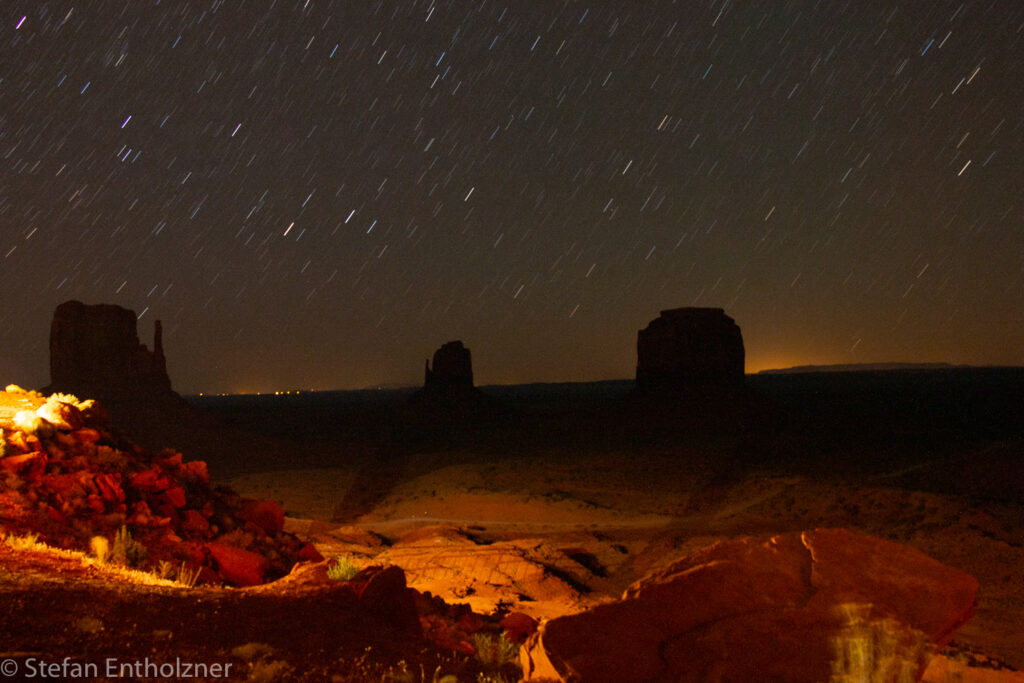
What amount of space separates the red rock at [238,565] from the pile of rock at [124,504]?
0.05 feet

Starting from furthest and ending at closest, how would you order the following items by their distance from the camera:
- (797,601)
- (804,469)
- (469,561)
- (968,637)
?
(804,469) < (469,561) < (968,637) < (797,601)

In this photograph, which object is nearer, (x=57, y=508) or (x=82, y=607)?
(x=82, y=607)

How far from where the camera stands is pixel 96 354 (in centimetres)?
8125

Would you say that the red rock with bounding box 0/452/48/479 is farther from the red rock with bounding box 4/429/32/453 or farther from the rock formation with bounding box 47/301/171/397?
the rock formation with bounding box 47/301/171/397

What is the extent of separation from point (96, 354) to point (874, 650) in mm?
94595

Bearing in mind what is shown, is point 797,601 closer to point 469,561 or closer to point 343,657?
point 343,657

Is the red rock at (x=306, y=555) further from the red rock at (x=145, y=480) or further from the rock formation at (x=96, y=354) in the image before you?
the rock formation at (x=96, y=354)

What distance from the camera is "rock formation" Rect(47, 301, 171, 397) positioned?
262 feet

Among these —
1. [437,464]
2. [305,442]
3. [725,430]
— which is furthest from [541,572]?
[305,442]

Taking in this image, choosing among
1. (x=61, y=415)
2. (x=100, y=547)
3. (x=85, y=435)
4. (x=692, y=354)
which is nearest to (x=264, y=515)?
(x=85, y=435)

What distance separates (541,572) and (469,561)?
6.62 feet

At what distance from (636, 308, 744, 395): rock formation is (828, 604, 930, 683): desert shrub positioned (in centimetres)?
7091

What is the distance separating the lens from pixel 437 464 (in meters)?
44.8

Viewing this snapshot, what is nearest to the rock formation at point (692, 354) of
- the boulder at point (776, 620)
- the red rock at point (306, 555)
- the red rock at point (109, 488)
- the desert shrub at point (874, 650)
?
the red rock at point (306, 555)
